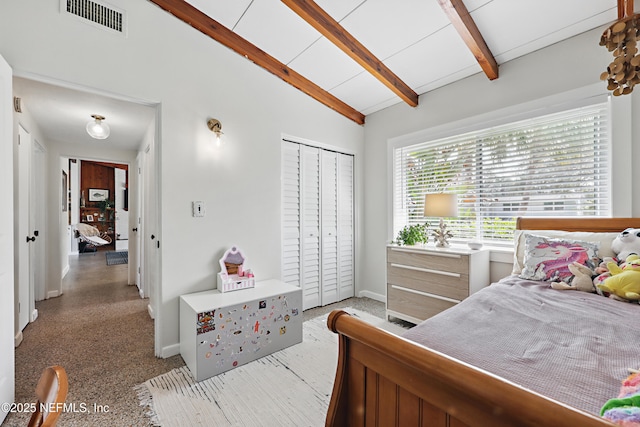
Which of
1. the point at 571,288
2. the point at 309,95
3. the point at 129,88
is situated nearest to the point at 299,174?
the point at 309,95

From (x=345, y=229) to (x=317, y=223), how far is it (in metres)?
0.50

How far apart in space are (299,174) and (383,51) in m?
1.50

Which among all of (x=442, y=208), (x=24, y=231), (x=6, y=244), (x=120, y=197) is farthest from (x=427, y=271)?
(x=120, y=197)

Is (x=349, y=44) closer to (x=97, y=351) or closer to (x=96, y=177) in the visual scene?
(x=97, y=351)

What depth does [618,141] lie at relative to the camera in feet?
6.86

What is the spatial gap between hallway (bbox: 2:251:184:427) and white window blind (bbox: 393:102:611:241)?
9.92 feet

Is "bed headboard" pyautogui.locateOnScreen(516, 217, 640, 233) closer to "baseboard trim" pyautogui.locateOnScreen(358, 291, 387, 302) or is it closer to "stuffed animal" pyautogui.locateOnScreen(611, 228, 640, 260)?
"stuffed animal" pyautogui.locateOnScreen(611, 228, 640, 260)

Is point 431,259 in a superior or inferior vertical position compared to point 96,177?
inferior

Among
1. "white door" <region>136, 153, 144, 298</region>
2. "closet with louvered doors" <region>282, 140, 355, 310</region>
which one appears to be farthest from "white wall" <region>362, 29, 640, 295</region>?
"white door" <region>136, 153, 144, 298</region>

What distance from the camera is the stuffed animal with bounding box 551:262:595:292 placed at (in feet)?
5.65

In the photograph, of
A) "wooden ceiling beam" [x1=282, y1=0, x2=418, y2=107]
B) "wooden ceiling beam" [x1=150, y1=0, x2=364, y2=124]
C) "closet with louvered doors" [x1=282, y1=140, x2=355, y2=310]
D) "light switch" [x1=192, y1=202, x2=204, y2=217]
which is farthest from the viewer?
"closet with louvered doors" [x1=282, y1=140, x2=355, y2=310]

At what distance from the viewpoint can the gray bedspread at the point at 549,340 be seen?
810mm

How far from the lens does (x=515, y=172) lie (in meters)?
2.64

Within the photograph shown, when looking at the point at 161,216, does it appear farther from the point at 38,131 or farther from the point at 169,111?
the point at 38,131
